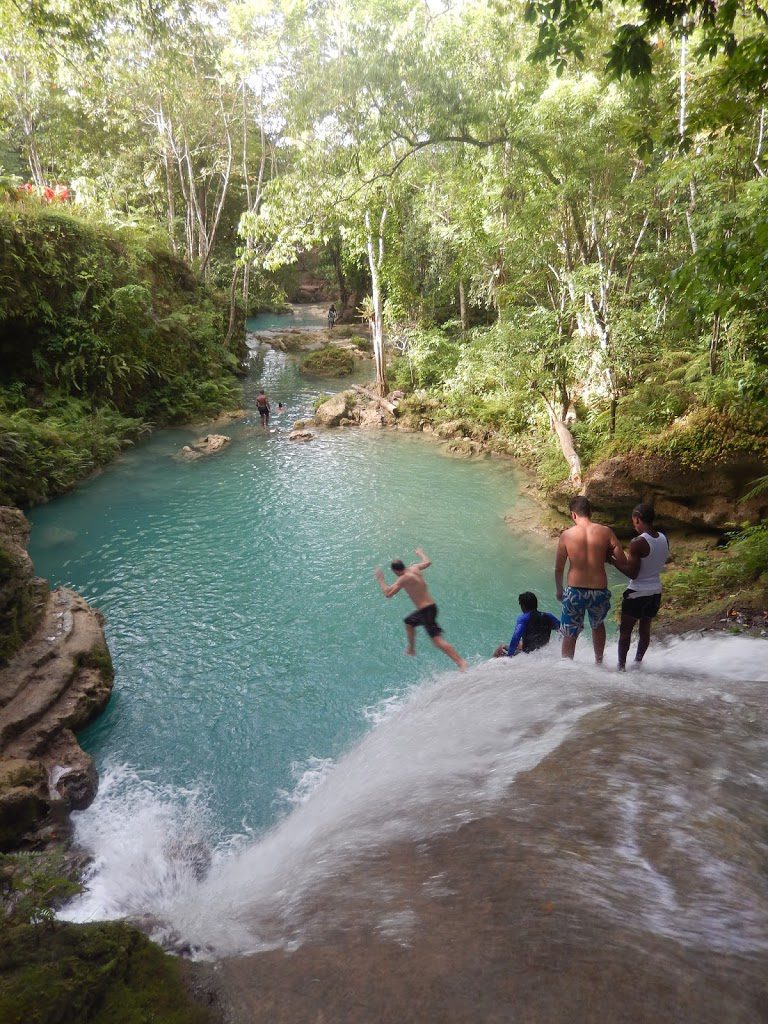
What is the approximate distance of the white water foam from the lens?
3643 millimetres

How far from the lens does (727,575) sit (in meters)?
7.96

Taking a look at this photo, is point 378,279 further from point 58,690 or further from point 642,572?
point 58,690

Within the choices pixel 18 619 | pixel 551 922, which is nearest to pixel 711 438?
pixel 551 922

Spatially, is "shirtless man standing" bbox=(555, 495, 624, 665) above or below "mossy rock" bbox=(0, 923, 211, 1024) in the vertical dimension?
above

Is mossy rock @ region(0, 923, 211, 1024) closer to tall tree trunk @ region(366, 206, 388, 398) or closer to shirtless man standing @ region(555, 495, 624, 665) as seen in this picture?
shirtless man standing @ region(555, 495, 624, 665)

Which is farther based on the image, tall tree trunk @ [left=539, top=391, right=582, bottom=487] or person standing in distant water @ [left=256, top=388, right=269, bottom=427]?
person standing in distant water @ [left=256, top=388, right=269, bottom=427]

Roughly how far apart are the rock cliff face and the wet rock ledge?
882 centimetres

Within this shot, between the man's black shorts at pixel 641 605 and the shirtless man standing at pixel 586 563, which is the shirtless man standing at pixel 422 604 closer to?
the shirtless man standing at pixel 586 563

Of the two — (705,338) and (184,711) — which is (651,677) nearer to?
(184,711)

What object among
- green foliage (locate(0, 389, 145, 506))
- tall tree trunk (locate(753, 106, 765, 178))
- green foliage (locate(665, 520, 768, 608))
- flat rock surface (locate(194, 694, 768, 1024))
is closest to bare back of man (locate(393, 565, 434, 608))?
flat rock surface (locate(194, 694, 768, 1024))

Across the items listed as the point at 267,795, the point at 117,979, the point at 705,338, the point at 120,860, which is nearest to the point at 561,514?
the point at 705,338

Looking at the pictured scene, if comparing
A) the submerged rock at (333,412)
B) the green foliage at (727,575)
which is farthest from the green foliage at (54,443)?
the green foliage at (727,575)

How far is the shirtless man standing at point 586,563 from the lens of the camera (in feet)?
18.8

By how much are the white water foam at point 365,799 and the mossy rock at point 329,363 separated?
75.9 ft
